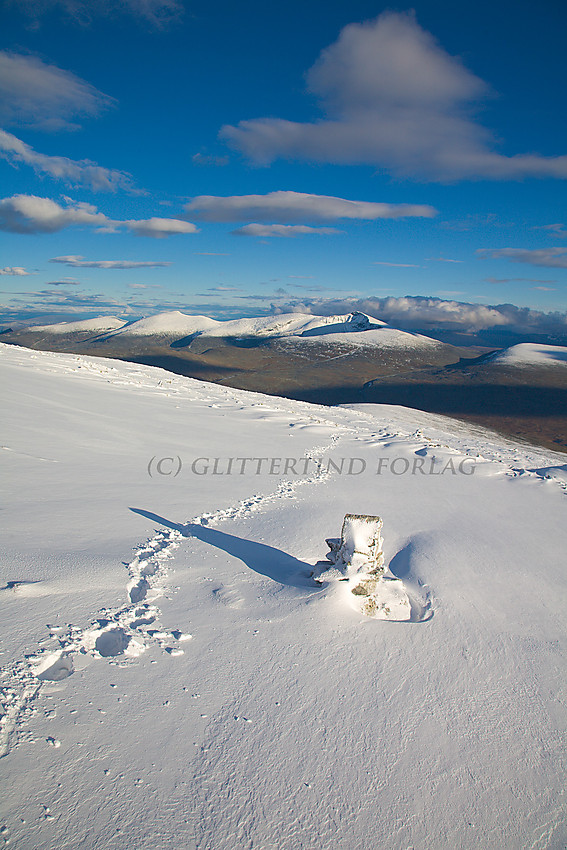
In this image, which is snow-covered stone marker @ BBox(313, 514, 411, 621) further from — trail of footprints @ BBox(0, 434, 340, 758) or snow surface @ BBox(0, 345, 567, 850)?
trail of footprints @ BBox(0, 434, 340, 758)

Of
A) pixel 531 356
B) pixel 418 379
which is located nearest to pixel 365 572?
pixel 418 379

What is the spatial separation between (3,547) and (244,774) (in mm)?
3666

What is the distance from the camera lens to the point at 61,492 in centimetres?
673

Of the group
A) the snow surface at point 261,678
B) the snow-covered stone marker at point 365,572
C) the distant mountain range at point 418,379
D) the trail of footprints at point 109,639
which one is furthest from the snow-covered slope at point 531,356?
the trail of footprints at point 109,639

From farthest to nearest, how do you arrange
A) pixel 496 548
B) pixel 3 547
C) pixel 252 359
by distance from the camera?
pixel 252 359, pixel 496 548, pixel 3 547

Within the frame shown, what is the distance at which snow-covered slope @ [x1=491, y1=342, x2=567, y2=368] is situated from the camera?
10600cm

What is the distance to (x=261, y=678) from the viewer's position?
3506mm

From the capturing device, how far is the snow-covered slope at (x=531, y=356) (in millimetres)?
106000

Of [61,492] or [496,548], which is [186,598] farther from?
[496,548]

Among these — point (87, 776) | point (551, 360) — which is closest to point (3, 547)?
point (87, 776)

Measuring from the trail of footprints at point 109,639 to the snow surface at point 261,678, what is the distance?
0.02 m

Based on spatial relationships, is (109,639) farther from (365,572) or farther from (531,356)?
(531,356)

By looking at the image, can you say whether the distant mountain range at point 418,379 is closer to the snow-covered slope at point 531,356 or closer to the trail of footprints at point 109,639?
the snow-covered slope at point 531,356

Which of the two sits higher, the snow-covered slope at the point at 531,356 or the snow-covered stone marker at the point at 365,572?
the snow-covered slope at the point at 531,356
